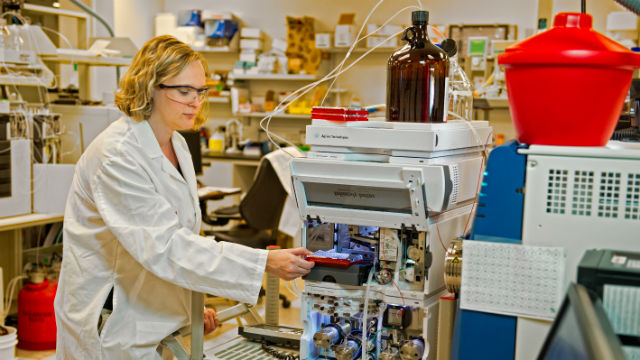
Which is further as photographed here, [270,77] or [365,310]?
[270,77]

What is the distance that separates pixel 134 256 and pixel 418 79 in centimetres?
85

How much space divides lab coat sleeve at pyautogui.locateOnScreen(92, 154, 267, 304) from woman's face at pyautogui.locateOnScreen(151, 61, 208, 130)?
0.17 m

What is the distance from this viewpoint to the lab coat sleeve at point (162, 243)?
65.6 inches

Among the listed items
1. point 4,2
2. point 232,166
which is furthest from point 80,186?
point 232,166

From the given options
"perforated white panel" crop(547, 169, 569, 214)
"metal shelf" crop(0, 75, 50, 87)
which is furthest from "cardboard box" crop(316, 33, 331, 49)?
"perforated white panel" crop(547, 169, 569, 214)

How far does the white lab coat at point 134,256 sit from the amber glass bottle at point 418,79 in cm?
53

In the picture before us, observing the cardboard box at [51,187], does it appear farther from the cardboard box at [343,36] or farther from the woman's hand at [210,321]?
the cardboard box at [343,36]

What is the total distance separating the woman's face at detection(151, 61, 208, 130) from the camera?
1787 millimetres

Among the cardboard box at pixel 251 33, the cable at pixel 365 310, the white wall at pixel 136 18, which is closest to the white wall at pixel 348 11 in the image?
the white wall at pixel 136 18

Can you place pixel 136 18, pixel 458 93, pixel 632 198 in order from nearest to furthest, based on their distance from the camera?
pixel 632 198 < pixel 458 93 < pixel 136 18

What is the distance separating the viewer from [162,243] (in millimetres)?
1663

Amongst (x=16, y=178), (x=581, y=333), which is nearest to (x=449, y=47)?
(x=581, y=333)

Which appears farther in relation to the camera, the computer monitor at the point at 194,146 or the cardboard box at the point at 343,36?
the cardboard box at the point at 343,36

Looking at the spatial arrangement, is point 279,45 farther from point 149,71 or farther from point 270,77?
point 149,71
